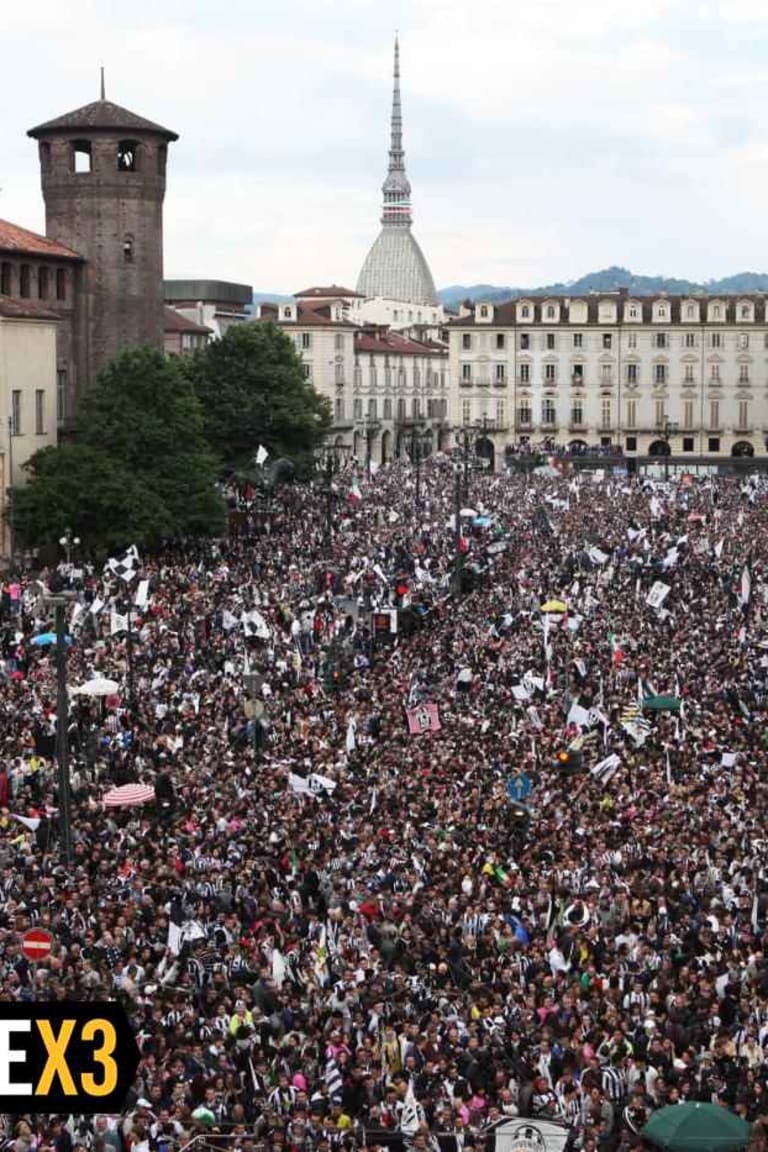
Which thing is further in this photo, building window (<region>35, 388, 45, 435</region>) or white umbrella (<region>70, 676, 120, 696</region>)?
building window (<region>35, 388, 45, 435</region>)

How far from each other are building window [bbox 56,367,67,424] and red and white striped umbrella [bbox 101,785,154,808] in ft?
146

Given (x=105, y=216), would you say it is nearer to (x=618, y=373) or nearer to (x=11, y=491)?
(x=11, y=491)

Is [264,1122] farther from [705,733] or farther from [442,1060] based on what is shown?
[705,733]

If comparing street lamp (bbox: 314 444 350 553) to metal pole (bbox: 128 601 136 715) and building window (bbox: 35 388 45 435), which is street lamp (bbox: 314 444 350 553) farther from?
metal pole (bbox: 128 601 136 715)

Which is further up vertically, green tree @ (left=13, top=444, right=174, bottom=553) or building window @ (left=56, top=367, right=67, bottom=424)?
building window @ (left=56, top=367, right=67, bottom=424)

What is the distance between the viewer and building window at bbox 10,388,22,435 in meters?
65.4

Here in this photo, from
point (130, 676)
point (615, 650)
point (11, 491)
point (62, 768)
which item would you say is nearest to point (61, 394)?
point (11, 491)

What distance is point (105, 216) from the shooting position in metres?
75.0

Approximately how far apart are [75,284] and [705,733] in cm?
4881

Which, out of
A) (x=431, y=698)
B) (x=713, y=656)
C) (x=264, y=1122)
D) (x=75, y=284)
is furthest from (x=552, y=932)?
(x=75, y=284)

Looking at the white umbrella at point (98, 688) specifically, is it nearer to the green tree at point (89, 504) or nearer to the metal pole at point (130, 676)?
the metal pole at point (130, 676)

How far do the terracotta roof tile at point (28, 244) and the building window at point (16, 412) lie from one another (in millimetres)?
5977

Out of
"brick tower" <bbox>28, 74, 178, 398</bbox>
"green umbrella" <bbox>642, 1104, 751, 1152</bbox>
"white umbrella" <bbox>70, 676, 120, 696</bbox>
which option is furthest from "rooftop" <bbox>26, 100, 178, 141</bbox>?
"green umbrella" <bbox>642, 1104, 751, 1152</bbox>

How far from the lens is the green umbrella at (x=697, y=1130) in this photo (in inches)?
632
